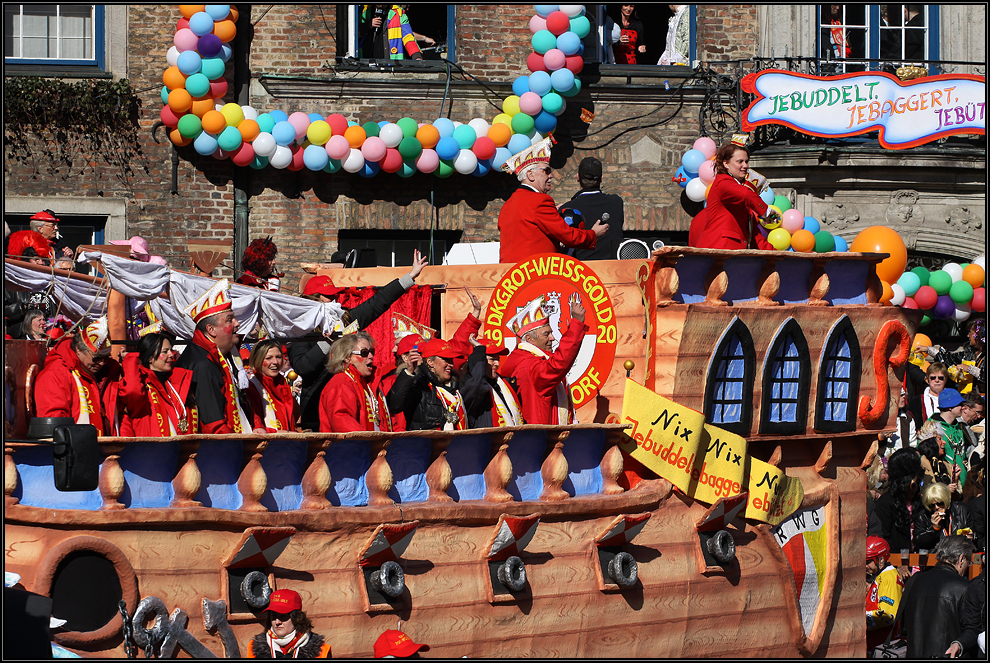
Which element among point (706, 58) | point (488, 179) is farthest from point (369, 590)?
point (706, 58)

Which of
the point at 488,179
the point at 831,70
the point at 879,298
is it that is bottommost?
the point at 879,298

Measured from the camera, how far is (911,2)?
1812 cm

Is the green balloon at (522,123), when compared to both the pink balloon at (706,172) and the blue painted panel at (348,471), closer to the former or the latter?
the pink balloon at (706,172)

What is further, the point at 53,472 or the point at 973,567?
the point at 973,567

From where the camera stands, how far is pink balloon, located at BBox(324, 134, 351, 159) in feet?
50.3

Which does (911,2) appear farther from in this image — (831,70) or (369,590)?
(369,590)

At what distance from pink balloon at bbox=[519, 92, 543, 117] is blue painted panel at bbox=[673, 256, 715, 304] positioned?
624cm

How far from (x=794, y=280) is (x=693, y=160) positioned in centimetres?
614

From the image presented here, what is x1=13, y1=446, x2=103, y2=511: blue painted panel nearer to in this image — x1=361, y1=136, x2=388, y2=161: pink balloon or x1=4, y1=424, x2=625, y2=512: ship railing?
x1=4, y1=424, x2=625, y2=512: ship railing

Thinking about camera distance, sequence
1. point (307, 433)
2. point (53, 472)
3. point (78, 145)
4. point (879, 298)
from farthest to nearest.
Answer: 1. point (78, 145)
2. point (879, 298)
3. point (307, 433)
4. point (53, 472)

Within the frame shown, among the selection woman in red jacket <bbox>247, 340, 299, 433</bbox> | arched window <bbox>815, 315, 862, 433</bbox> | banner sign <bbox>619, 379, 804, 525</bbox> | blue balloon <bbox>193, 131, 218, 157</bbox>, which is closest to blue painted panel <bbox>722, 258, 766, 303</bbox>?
arched window <bbox>815, 315, 862, 433</bbox>

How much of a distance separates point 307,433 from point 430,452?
922 mm

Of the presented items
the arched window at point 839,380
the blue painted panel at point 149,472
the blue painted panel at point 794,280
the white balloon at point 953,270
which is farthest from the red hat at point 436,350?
the white balloon at point 953,270

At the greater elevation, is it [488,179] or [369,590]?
[488,179]
